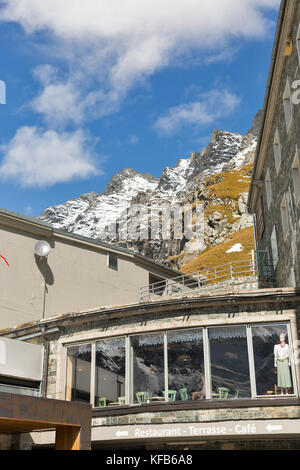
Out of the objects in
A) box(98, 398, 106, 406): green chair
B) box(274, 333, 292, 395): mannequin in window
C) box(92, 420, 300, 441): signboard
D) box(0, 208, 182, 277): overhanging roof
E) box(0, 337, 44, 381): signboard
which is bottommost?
box(92, 420, 300, 441): signboard

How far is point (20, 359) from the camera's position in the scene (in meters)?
19.1

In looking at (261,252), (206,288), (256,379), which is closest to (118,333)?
(256,379)

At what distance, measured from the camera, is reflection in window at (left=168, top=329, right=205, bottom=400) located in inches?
674

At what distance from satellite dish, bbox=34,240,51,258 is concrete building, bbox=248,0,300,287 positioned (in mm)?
10749

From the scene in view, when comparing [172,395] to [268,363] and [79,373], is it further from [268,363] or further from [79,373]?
[79,373]

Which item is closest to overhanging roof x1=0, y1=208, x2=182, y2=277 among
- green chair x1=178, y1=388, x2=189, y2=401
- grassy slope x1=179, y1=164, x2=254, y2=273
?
green chair x1=178, y1=388, x2=189, y2=401

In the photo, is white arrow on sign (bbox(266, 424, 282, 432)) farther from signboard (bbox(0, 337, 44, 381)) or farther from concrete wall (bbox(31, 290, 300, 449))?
signboard (bbox(0, 337, 44, 381))

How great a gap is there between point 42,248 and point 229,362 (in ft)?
38.9

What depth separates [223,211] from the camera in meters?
116

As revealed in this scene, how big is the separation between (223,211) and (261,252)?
86.1m

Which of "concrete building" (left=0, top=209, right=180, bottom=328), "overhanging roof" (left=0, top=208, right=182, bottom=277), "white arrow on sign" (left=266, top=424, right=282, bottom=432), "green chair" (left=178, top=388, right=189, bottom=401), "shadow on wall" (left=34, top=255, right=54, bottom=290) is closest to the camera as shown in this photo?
"white arrow on sign" (left=266, top=424, right=282, bottom=432)

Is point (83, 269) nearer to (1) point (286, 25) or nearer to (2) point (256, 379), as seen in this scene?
(2) point (256, 379)

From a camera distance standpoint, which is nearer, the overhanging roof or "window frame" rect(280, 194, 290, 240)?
"window frame" rect(280, 194, 290, 240)

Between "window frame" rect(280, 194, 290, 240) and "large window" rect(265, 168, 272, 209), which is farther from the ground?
"large window" rect(265, 168, 272, 209)
